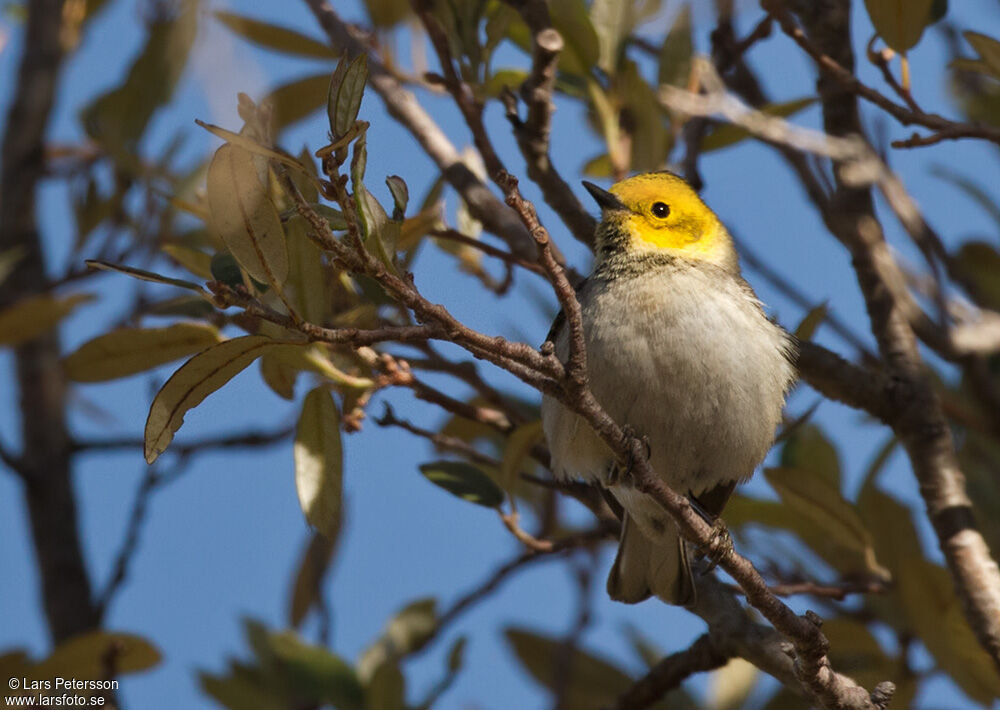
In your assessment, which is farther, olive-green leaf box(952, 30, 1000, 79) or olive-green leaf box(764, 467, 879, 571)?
olive-green leaf box(764, 467, 879, 571)

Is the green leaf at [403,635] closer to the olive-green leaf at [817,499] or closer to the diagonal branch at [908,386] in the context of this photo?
the olive-green leaf at [817,499]

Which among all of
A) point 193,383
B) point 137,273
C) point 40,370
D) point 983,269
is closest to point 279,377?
point 193,383

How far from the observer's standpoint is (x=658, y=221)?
3.33 metres

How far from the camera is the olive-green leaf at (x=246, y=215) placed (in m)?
1.79

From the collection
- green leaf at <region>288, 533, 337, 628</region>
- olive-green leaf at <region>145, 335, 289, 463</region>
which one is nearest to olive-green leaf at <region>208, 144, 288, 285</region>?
olive-green leaf at <region>145, 335, 289, 463</region>

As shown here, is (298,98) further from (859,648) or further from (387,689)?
(859,648)

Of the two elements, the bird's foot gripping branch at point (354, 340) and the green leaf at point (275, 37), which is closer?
the bird's foot gripping branch at point (354, 340)

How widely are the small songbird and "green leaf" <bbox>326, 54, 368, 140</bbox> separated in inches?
49.5

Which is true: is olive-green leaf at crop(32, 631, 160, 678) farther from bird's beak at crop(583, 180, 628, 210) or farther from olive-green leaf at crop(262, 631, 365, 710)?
bird's beak at crop(583, 180, 628, 210)

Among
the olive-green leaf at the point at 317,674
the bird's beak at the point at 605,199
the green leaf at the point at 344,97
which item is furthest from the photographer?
the bird's beak at the point at 605,199

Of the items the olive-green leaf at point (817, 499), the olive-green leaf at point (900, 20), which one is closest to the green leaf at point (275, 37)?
the olive-green leaf at point (900, 20)

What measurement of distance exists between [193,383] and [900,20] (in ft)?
6.22

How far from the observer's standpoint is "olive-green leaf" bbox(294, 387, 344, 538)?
2314 millimetres

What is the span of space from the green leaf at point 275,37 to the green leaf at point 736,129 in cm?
110
